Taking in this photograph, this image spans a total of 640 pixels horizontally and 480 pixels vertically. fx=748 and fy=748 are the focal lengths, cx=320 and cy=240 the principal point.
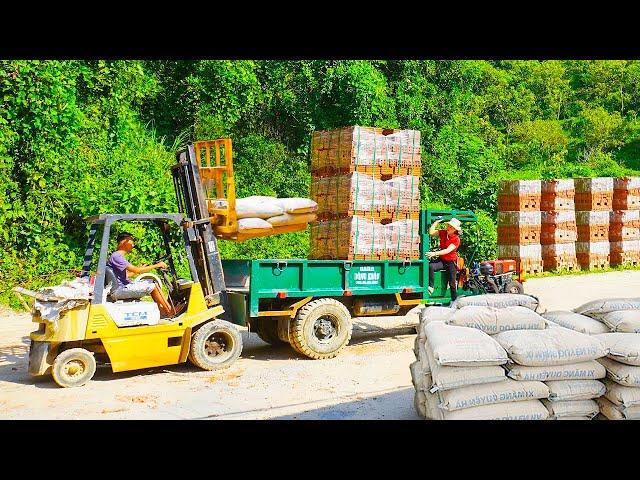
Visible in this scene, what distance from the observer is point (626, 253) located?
2089 centimetres

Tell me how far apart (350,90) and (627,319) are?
1800 cm

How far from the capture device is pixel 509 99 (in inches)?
1375

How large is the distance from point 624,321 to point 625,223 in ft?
50.2

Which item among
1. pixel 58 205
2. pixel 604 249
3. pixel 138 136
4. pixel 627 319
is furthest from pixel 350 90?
pixel 627 319

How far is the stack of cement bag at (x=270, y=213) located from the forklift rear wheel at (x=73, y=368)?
271cm

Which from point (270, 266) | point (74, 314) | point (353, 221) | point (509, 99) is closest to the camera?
point (74, 314)

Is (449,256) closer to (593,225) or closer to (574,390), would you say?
(574,390)

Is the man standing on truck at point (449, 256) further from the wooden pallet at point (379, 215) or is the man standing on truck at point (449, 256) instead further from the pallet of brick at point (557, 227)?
the pallet of brick at point (557, 227)

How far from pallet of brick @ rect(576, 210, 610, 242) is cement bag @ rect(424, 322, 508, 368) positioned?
15225 millimetres

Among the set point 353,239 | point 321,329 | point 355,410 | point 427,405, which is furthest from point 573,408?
point 353,239

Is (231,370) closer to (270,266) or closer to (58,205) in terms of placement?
(270,266)

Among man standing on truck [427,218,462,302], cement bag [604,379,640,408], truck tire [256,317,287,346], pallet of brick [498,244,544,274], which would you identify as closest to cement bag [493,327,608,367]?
cement bag [604,379,640,408]

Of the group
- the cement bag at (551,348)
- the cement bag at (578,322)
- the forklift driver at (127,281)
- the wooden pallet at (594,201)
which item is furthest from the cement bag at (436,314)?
the wooden pallet at (594,201)

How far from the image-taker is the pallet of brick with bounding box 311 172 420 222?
11188 millimetres
